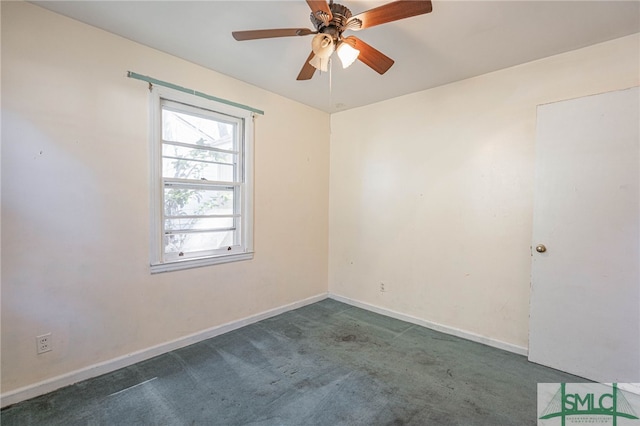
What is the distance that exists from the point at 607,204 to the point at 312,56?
2.42 m

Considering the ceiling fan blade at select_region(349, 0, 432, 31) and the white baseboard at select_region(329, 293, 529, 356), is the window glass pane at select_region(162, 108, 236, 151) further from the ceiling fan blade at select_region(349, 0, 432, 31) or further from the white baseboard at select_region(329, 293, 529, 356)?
the white baseboard at select_region(329, 293, 529, 356)

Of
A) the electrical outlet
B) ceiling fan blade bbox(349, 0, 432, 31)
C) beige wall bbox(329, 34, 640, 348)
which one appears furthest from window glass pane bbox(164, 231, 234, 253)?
ceiling fan blade bbox(349, 0, 432, 31)

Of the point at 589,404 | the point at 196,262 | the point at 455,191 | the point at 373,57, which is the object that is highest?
the point at 373,57

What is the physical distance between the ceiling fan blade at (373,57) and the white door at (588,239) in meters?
1.46

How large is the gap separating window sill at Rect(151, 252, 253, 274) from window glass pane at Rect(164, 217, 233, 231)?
1.01ft

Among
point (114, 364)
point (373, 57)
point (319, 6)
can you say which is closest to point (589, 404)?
point (373, 57)

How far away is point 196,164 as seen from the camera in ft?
9.11

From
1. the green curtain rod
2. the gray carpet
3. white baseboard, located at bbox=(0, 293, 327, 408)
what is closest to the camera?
the gray carpet

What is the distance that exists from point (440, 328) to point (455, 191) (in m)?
1.45

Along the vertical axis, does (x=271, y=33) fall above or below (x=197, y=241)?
above

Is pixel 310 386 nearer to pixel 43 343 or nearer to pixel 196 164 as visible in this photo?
pixel 43 343

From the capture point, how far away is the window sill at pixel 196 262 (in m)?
2.51

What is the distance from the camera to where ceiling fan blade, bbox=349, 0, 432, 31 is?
145cm

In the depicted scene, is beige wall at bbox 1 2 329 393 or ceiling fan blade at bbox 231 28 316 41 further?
beige wall at bbox 1 2 329 393
